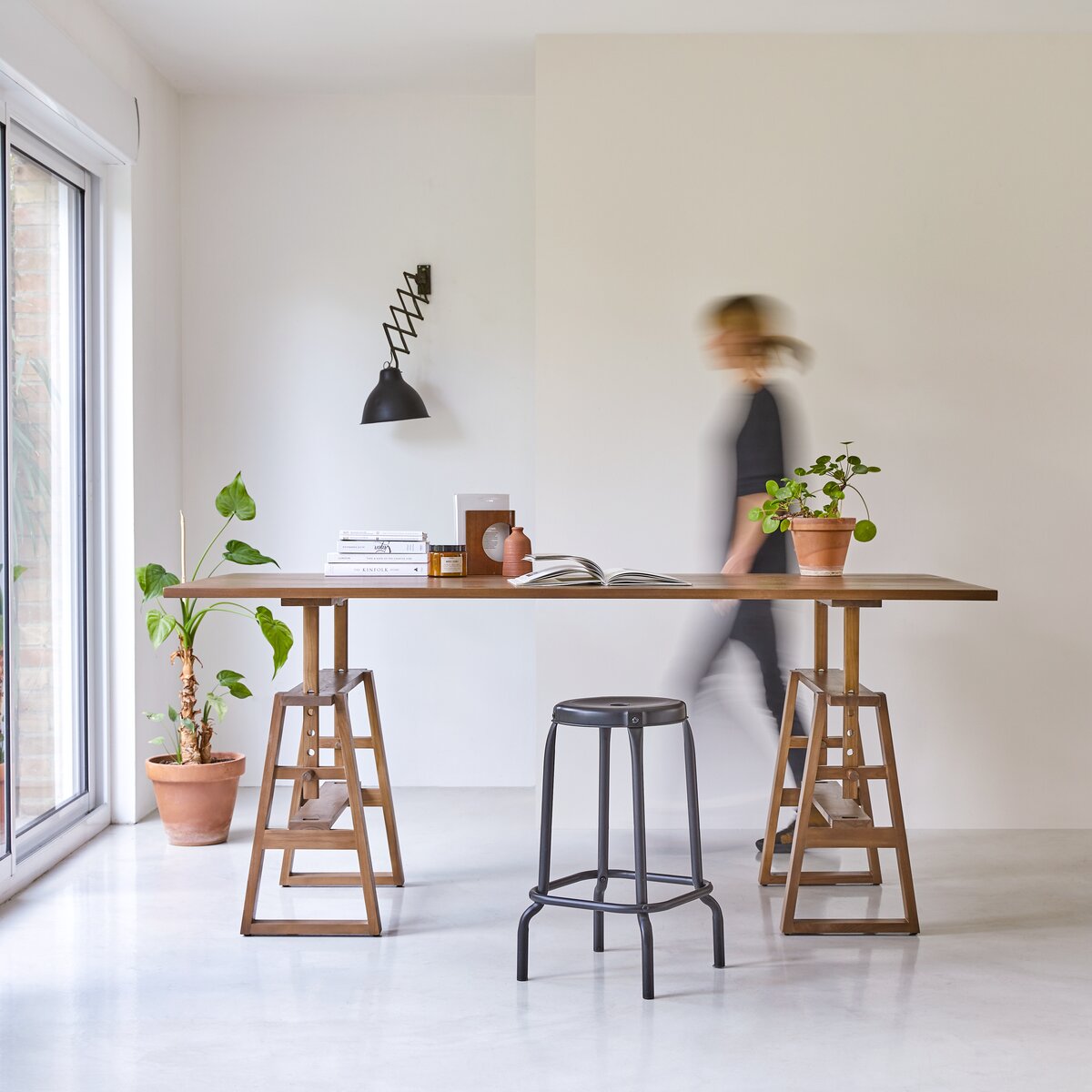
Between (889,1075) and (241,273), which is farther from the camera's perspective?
(241,273)

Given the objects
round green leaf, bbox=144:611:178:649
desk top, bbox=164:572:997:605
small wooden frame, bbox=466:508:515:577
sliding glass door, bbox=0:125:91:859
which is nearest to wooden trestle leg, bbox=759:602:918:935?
desk top, bbox=164:572:997:605

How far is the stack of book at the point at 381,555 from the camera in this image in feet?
10.4

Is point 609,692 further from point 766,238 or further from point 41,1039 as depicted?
point 41,1039

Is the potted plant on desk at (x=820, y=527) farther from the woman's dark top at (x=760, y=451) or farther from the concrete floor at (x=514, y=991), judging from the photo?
the concrete floor at (x=514, y=991)

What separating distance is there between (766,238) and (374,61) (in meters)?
1.53

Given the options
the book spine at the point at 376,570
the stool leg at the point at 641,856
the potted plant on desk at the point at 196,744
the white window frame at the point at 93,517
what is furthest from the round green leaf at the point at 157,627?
the stool leg at the point at 641,856

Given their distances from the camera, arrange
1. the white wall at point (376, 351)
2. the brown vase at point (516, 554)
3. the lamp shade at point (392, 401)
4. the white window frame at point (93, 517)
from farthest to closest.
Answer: the white wall at point (376, 351) < the lamp shade at point (392, 401) < the white window frame at point (93, 517) < the brown vase at point (516, 554)

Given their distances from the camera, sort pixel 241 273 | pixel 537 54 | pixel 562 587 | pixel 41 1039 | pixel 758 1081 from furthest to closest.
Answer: pixel 241 273
pixel 537 54
pixel 562 587
pixel 41 1039
pixel 758 1081

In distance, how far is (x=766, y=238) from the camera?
410 cm

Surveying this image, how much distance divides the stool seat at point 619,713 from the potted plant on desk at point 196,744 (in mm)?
1288

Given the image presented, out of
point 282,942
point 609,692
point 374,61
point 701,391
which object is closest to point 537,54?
point 374,61

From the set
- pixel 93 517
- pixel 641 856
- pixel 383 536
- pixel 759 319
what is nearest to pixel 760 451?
pixel 759 319

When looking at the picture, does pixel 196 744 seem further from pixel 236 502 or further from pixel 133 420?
pixel 133 420

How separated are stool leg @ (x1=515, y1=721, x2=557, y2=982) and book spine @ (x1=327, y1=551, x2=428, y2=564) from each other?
685 mm
